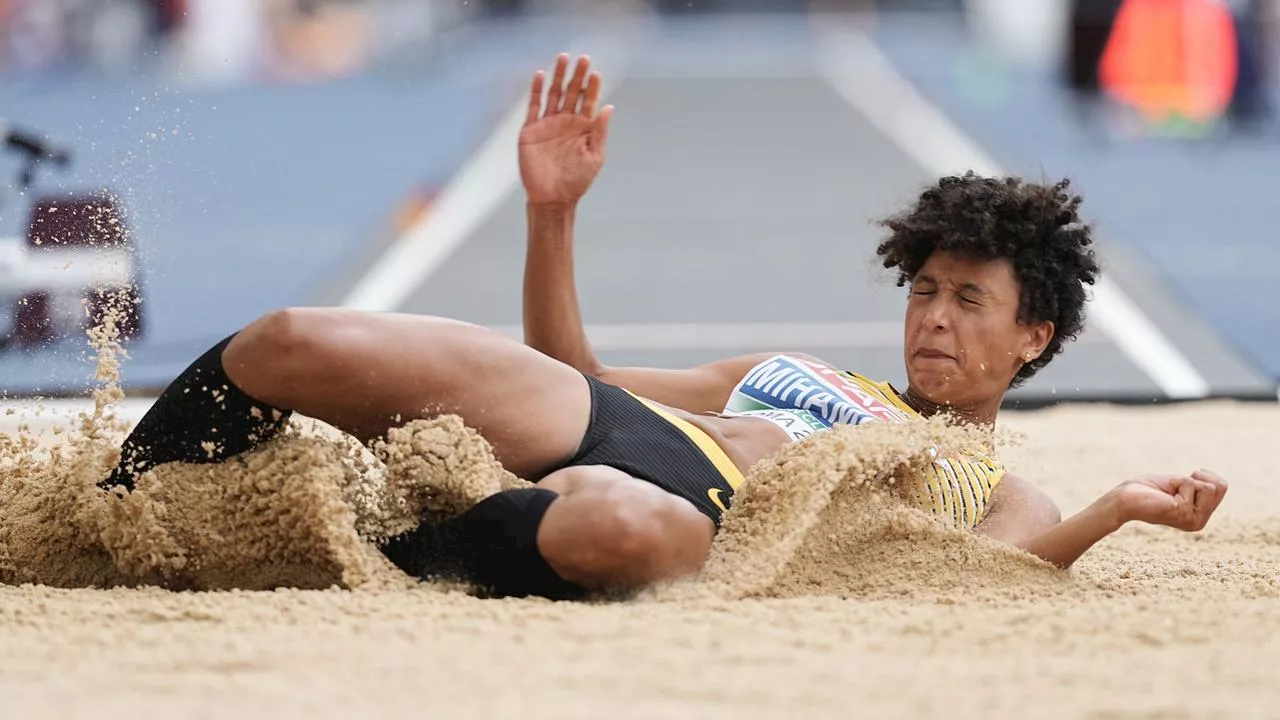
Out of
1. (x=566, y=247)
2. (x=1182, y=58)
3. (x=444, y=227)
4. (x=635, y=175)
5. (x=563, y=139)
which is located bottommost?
(x=444, y=227)

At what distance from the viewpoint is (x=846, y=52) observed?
28641mm

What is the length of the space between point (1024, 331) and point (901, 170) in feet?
32.1

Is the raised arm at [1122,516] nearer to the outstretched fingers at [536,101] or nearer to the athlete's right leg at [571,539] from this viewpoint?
the athlete's right leg at [571,539]

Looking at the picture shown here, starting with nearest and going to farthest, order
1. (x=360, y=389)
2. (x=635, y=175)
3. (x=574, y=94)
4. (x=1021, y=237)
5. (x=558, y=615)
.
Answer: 1. (x=558, y=615)
2. (x=360, y=389)
3. (x=1021, y=237)
4. (x=574, y=94)
5. (x=635, y=175)

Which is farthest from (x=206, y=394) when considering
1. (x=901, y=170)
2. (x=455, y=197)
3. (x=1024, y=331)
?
(x=901, y=170)

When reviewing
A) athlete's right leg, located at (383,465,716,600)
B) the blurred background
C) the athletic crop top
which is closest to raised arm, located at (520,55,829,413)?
the athletic crop top

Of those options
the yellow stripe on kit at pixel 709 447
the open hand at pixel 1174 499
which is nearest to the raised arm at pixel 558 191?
the yellow stripe on kit at pixel 709 447

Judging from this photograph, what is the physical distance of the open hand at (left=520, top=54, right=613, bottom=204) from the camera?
4.41 m

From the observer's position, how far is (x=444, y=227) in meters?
11.4

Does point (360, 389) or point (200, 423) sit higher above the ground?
point (360, 389)

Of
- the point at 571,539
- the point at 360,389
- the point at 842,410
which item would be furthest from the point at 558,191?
the point at 571,539

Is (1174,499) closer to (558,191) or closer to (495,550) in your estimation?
(495,550)

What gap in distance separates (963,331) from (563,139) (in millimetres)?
1143

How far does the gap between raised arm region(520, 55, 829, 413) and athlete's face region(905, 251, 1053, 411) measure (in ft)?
1.49
